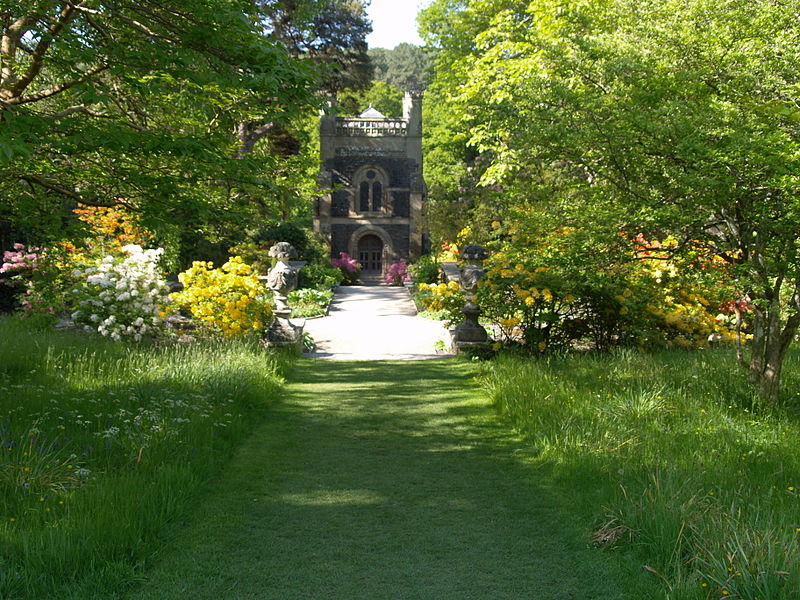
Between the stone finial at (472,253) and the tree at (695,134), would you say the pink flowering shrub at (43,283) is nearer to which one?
the stone finial at (472,253)

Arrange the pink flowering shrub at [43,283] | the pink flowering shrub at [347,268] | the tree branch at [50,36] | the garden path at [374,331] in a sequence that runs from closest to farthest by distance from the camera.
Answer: the tree branch at [50,36] < the pink flowering shrub at [43,283] < the garden path at [374,331] < the pink flowering shrub at [347,268]

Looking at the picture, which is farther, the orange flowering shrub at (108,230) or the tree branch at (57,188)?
the orange flowering shrub at (108,230)

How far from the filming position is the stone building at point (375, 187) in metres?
34.8

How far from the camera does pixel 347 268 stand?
107 ft

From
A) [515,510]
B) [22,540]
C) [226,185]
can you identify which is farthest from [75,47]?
[515,510]

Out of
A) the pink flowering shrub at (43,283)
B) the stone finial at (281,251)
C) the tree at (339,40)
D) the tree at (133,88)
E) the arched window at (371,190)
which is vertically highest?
the tree at (339,40)

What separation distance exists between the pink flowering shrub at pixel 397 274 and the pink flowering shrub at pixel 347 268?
162cm

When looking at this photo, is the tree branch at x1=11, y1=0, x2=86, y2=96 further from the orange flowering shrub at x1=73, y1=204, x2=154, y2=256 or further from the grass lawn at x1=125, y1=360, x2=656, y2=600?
the orange flowering shrub at x1=73, y1=204, x2=154, y2=256

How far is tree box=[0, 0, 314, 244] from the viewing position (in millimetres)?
5781

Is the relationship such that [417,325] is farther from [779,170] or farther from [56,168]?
[779,170]

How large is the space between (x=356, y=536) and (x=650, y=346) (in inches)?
297

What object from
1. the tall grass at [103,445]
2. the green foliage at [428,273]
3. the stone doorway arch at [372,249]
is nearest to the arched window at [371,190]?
the stone doorway arch at [372,249]

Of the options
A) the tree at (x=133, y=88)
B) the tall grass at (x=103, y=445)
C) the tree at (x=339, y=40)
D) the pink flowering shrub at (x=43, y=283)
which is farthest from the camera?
the tree at (x=339, y=40)

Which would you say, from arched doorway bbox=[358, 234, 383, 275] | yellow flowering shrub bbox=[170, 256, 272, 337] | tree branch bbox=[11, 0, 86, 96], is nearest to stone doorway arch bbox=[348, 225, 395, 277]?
arched doorway bbox=[358, 234, 383, 275]
